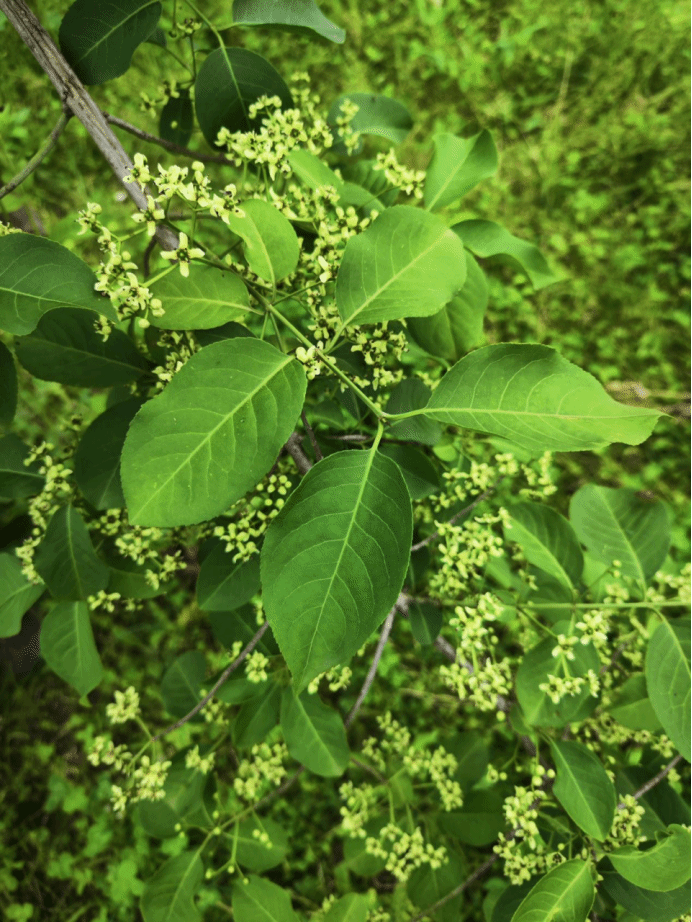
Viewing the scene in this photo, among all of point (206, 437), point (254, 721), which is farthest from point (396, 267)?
point (254, 721)

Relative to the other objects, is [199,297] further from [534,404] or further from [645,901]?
[645,901]

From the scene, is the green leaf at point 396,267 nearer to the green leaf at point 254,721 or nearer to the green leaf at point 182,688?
the green leaf at point 254,721

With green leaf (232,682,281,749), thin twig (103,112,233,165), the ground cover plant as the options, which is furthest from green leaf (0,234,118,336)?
green leaf (232,682,281,749)

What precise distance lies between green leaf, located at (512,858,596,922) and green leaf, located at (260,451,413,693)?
875 millimetres

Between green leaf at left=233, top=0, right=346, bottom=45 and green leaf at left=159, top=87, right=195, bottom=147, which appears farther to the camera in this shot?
green leaf at left=159, top=87, right=195, bottom=147

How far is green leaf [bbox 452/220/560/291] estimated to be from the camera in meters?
1.55

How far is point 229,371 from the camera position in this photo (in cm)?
98

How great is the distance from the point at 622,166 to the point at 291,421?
4155 millimetres

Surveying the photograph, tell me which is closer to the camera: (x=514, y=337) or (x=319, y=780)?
(x=319, y=780)

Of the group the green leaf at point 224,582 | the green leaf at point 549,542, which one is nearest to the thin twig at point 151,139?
the green leaf at point 224,582

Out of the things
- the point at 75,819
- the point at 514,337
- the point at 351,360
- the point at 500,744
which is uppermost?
the point at 351,360

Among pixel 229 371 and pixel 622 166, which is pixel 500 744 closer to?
pixel 229 371

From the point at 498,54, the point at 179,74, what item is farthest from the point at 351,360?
the point at 498,54

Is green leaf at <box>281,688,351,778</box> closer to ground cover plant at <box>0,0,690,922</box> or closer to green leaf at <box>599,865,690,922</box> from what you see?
ground cover plant at <box>0,0,690,922</box>
